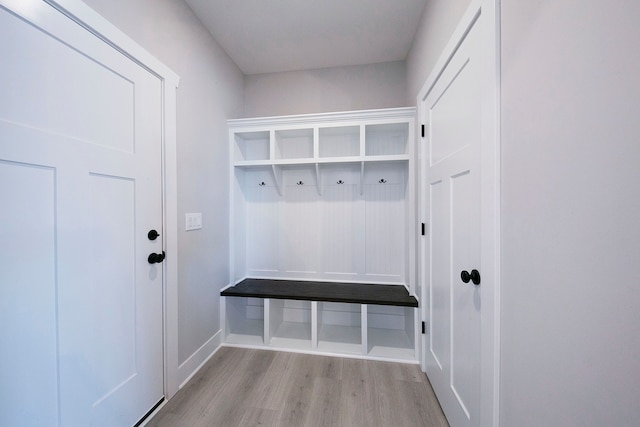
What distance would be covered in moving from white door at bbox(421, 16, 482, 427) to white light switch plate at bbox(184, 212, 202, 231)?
171 centimetres

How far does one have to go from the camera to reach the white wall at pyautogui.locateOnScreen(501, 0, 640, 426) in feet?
1.47

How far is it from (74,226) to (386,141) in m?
2.26

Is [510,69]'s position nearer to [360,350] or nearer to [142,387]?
[360,350]

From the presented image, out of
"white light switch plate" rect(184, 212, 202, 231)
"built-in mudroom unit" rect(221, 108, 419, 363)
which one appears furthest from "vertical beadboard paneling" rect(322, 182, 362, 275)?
"white light switch plate" rect(184, 212, 202, 231)

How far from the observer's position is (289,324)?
239cm

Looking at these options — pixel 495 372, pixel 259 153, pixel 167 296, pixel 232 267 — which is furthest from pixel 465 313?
pixel 259 153

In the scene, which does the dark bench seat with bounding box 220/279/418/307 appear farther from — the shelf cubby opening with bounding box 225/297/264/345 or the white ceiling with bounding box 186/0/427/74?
the white ceiling with bounding box 186/0/427/74

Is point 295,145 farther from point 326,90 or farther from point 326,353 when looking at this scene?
point 326,353

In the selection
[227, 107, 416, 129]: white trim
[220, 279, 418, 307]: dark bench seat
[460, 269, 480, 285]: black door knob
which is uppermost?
[227, 107, 416, 129]: white trim

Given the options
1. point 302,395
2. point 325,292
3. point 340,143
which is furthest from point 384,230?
point 302,395

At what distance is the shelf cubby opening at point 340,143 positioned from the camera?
7.54ft

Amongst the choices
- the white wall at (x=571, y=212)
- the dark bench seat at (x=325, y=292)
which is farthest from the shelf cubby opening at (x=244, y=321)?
the white wall at (x=571, y=212)

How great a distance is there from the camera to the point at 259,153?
244 centimetres

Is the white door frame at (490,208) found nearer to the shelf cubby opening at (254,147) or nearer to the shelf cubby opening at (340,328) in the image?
the shelf cubby opening at (340,328)
